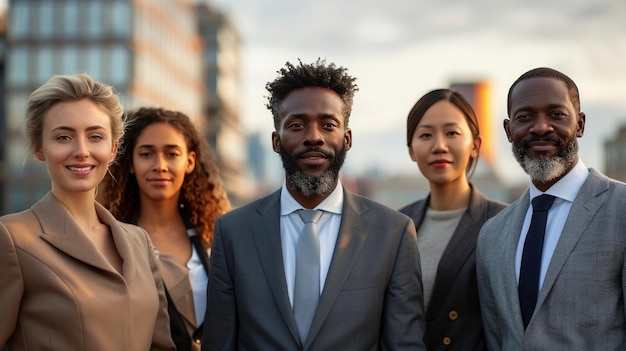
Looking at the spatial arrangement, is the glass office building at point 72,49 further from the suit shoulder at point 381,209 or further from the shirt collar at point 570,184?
the shirt collar at point 570,184

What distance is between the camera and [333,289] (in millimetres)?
3654

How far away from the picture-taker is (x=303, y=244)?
3.79 metres

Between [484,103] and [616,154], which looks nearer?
[616,154]

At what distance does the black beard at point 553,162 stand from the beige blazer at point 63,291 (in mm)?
2118

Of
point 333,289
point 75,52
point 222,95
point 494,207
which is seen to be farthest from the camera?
point 222,95

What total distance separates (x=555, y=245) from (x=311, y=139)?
1.36m

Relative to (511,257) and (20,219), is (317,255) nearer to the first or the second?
(511,257)

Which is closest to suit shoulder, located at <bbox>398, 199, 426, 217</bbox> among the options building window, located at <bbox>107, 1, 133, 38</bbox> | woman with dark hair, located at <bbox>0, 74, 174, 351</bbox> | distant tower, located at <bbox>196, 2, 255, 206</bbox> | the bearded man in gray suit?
the bearded man in gray suit

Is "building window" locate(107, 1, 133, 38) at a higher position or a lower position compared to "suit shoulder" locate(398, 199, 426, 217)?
higher

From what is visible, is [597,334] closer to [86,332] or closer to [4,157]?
[86,332]

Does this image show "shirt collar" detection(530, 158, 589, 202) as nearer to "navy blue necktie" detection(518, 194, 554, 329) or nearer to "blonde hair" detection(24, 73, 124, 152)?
"navy blue necktie" detection(518, 194, 554, 329)

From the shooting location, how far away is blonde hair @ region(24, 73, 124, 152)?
3.65m

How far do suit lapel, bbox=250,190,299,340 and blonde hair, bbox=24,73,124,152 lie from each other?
3.16ft

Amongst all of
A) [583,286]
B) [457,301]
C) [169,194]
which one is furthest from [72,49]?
[583,286]
